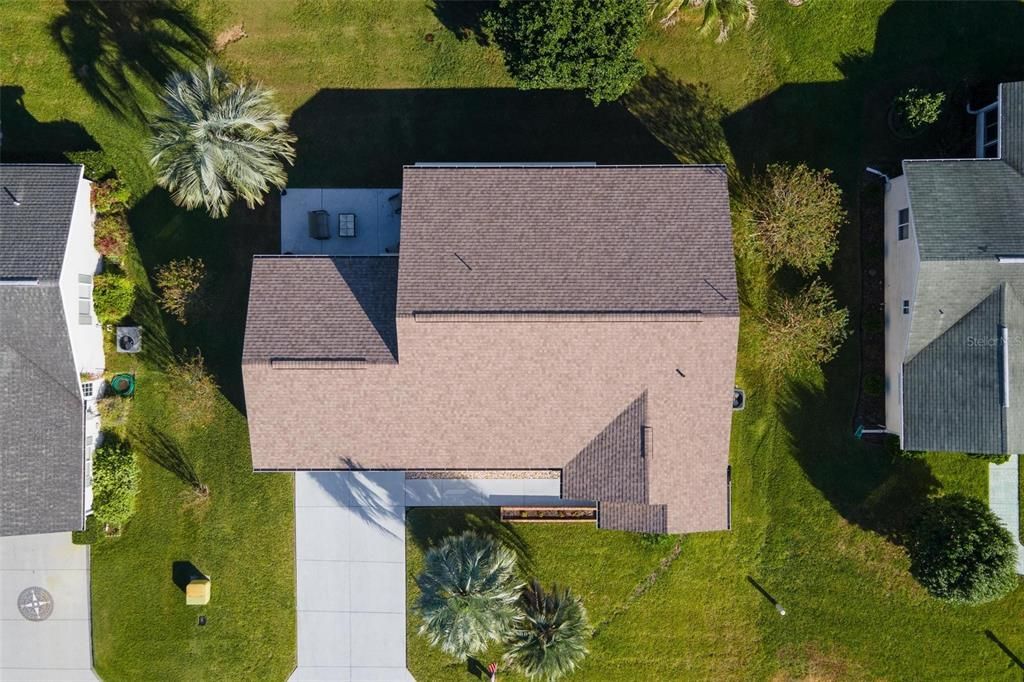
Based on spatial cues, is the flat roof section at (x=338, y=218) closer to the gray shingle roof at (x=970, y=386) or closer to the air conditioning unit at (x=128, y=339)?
the air conditioning unit at (x=128, y=339)

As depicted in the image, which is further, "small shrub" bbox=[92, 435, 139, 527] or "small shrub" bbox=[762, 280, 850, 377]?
"small shrub" bbox=[92, 435, 139, 527]

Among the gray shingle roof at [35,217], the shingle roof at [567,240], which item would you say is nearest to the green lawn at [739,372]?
the gray shingle roof at [35,217]

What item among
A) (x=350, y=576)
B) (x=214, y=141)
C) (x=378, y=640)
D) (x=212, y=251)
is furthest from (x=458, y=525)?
(x=214, y=141)

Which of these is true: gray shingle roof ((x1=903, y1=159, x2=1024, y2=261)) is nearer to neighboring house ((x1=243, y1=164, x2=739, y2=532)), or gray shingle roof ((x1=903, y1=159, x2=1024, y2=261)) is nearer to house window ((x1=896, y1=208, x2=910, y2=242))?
house window ((x1=896, y1=208, x2=910, y2=242))

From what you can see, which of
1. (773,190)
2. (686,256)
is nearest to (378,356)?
(686,256)

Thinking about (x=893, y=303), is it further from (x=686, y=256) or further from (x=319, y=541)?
(x=319, y=541)

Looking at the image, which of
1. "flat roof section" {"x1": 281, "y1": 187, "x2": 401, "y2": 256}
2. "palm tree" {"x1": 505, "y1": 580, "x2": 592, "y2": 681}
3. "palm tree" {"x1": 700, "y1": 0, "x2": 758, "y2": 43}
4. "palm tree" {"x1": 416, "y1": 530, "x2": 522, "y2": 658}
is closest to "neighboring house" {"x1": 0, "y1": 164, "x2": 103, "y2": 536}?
"flat roof section" {"x1": 281, "y1": 187, "x2": 401, "y2": 256}

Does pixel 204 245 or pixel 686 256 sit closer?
pixel 686 256
